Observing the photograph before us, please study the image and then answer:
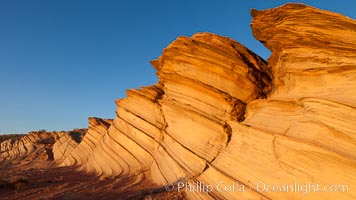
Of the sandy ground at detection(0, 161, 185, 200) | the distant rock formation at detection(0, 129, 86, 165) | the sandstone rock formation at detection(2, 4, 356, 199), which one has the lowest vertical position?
the sandy ground at detection(0, 161, 185, 200)

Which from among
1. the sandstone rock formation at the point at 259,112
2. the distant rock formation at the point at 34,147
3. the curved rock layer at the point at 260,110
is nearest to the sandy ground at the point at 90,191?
the sandstone rock formation at the point at 259,112

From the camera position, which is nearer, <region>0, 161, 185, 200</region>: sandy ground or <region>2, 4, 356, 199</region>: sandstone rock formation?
<region>2, 4, 356, 199</region>: sandstone rock formation

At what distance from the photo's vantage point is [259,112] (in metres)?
8.62

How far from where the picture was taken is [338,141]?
5.79 metres

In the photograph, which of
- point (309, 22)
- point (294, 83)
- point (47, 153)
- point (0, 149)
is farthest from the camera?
point (0, 149)

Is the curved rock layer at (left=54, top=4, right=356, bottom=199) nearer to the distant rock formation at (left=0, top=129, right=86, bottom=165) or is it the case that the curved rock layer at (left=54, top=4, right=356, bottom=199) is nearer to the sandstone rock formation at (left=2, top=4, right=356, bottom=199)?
the sandstone rock formation at (left=2, top=4, right=356, bottom=199)

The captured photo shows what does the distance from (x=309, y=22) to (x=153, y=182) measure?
769 cm

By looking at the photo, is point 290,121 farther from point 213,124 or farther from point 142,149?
point 142,149

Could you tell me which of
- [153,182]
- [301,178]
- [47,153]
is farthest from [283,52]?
[47,153]

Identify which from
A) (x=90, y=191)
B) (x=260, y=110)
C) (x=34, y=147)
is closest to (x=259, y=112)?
(x=260, y=110)

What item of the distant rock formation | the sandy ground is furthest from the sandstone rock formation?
the distant rock formation

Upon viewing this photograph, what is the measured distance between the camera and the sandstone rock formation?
6.06 metres

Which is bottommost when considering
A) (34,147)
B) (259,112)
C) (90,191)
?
(90,191)

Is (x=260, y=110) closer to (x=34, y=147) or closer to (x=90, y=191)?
(x=90, y=191)
